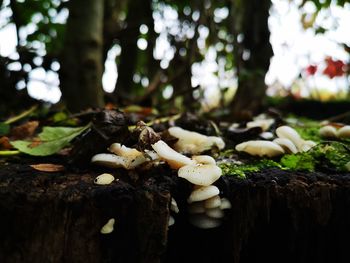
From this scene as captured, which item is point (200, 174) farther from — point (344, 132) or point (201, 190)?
point (344, 132)

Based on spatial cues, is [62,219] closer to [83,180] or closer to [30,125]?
[83,180]

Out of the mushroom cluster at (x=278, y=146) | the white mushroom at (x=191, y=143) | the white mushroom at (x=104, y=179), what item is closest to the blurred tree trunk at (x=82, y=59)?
the white mushroom at (x=191, y=143)

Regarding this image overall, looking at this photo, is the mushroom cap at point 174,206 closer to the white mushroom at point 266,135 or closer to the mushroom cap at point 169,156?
the mushroom cap at point 169,156

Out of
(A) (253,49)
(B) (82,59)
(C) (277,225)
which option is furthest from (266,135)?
(A) (253,49)

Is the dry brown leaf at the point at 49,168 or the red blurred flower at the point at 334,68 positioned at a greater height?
the red blurred flower at the point at 334,68

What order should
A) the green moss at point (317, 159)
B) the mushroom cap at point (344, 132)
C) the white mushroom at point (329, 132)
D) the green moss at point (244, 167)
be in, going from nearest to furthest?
1. the green moss at point (244, 167)
2. the green moss at point (317, 159)
3. the mushroom cap at point (344, 132)
4. the white mushroom at point (329, 132)

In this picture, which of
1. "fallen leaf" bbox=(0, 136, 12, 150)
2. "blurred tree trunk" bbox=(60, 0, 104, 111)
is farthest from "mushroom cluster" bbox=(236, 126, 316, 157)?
"blurred tree trunk" bbox=(60, 0, 104, 111)
